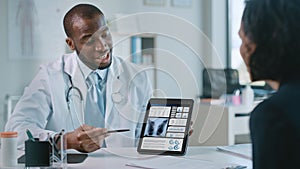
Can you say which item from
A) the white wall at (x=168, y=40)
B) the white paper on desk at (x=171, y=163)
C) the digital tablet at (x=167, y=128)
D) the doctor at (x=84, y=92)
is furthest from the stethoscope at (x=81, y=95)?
the white wall at (x=168, y=40)

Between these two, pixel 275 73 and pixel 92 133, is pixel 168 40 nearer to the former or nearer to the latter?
pixel 92 133

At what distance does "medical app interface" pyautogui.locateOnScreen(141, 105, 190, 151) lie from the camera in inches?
61.7

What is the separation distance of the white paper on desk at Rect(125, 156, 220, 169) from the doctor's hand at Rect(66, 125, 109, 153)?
7.1 inches

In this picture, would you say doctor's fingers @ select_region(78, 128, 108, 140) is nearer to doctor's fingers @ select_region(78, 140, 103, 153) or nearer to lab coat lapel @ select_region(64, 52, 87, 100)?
doctor's fingers @ select_region(78, 140, 103, 153)

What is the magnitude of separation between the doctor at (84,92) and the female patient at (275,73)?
0.98 meters

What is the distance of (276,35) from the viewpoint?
0.78 metres

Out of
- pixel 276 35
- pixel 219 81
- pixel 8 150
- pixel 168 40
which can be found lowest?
pixel 219 81

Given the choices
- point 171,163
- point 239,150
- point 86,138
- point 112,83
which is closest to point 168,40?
point 112,83

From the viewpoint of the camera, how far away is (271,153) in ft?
2.48

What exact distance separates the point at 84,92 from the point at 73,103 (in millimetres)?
64

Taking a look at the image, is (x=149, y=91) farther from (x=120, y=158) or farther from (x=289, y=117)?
(x=289, y=117)

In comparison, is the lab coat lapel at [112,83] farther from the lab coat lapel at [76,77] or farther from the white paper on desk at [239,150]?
the white paper on desk at [239,150]

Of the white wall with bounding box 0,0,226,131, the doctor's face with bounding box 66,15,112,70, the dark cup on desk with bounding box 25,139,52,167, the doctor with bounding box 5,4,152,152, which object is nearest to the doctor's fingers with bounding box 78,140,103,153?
the doctor with bounding box 5,4,152,152

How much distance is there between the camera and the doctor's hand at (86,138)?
1.58 metres
